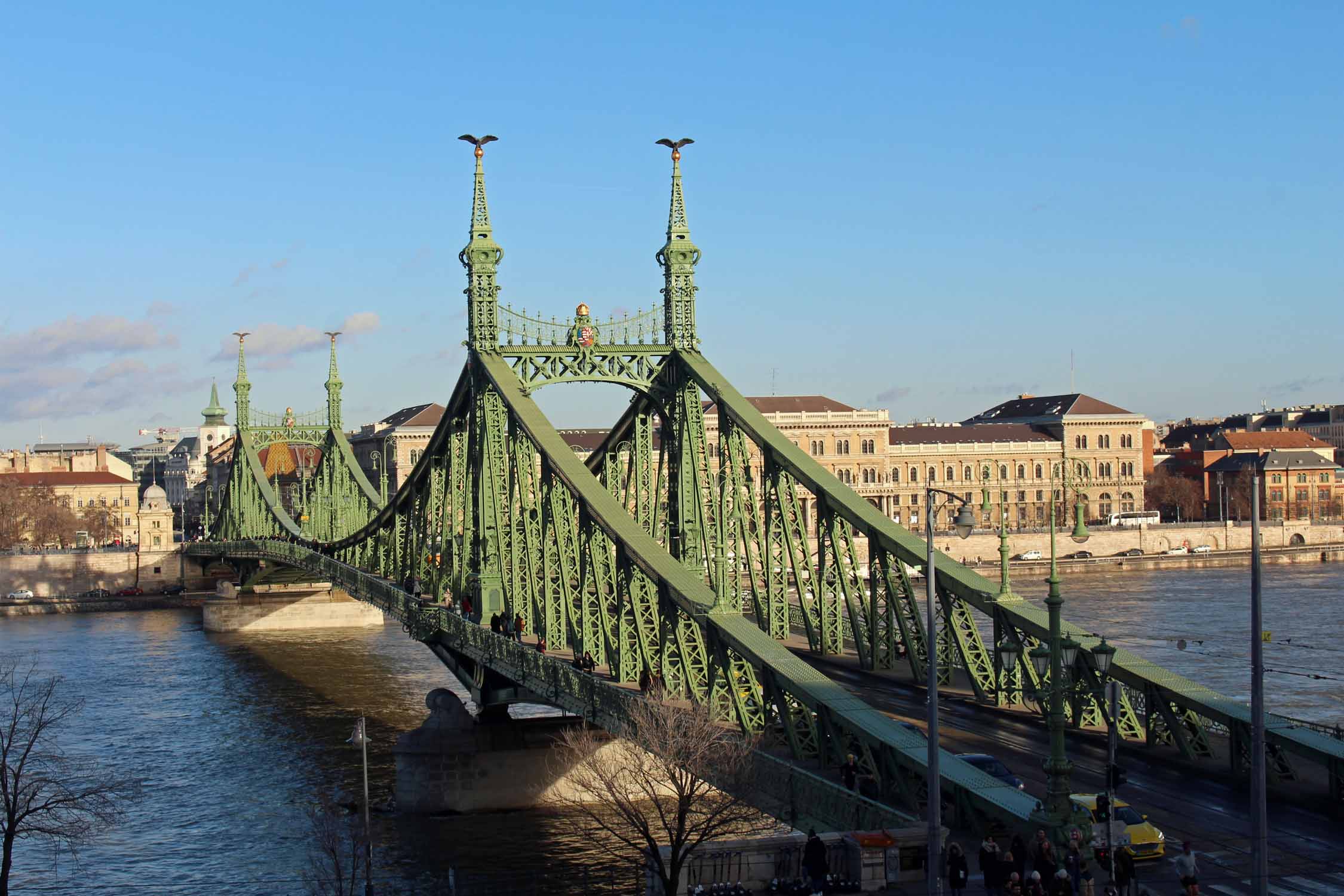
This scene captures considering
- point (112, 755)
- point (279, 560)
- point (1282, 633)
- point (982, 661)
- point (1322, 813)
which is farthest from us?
point (279, 560)

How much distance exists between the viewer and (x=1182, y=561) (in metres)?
150

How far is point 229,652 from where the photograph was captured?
100062 mm

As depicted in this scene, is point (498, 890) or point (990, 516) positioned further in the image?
point (990, 516)

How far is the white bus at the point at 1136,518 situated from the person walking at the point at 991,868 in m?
142

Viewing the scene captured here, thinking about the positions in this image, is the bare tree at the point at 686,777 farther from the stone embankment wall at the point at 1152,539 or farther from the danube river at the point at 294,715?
the stone embankment wall at the point at 1152,539

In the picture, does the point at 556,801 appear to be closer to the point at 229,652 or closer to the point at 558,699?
the point at 558,699

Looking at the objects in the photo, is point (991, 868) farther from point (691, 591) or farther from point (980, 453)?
point (980, 453)

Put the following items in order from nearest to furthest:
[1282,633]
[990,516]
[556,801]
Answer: [556,801] → [1282,633] → [990,516]

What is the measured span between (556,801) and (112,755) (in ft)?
65.5

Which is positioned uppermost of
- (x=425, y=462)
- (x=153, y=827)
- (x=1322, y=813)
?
(x=425, y=462)

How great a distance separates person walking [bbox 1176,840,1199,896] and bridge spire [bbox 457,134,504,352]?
30.3 meters

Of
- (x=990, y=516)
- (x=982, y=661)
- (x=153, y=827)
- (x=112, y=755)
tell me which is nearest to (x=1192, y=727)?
(x=982, y=661)

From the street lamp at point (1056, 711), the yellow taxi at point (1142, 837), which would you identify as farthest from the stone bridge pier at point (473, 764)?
the street lamp at point (1056, 711)

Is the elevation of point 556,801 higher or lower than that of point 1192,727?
lower
